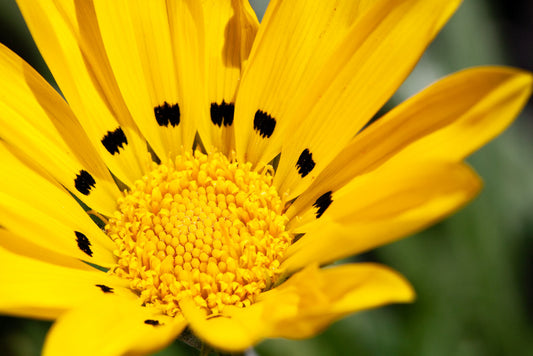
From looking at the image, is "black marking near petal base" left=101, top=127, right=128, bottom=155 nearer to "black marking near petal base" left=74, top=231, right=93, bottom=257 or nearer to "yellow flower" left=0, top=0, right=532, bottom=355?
"yellow flower" left=0, top=0, right=532, bottom=355

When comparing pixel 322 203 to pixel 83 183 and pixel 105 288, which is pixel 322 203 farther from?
pixel 83 183

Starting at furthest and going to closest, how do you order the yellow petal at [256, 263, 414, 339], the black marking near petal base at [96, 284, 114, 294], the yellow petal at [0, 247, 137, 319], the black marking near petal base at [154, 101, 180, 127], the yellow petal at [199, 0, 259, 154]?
the black marking near petal base at [154, 101, 180, 127], the yellow petal at [199, 0, 259, 154], the black marking near petal base at [96, 284, 114, 294], the yellow petal at [0, 247, 137, 319], the yellow petal at [256, 263, 414, 339]

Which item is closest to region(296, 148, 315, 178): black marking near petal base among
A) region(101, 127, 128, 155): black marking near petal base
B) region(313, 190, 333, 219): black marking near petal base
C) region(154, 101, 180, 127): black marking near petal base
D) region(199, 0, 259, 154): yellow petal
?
region(313, 190, 333, 219): black marking near petal base

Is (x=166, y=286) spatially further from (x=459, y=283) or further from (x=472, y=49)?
(x=472, y=49)

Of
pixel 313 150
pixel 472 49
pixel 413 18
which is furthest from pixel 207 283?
pixel 472 49

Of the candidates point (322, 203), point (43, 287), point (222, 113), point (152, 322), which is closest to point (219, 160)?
point (222, 113)

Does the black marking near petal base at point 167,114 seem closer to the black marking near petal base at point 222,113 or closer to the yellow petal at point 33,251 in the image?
the black marking near petal base at point 222,113
